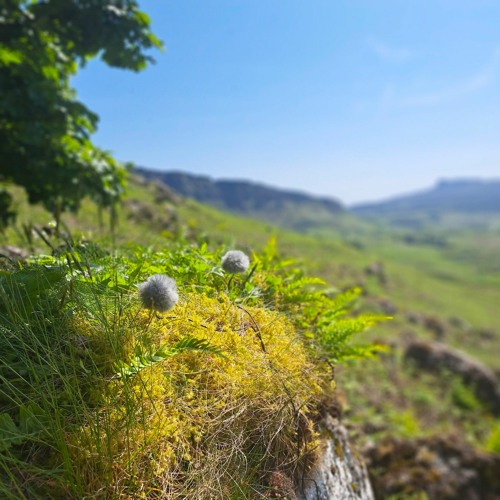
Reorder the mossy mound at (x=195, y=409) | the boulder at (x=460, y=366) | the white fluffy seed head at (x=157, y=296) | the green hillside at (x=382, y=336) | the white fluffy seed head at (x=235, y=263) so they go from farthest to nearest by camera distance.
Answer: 1. the boulder at (x=460, y=366)
2. the green hillside at (x=382, y=336)
3. the white fluffy seed head at (x=235, y=263)
4. the white fluffy seed head at (x=157, y=296)
5. the mossy mound at (x=195, y=409)

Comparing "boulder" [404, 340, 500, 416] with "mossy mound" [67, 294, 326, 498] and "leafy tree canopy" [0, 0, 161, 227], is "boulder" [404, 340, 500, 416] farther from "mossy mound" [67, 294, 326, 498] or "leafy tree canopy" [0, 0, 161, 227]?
"mossy mound" [67, 294, 326, 498]

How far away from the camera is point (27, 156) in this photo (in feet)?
24.4

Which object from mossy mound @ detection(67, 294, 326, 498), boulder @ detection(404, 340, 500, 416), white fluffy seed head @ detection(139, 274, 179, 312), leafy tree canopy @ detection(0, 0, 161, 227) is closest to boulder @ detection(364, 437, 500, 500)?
mossy mound @ detection(67, 294, 326, 498)

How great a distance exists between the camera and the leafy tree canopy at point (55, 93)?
23.3 ft

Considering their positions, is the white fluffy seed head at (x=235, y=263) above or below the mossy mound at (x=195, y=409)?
above

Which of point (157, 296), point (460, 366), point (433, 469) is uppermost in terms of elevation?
point (157, 296)

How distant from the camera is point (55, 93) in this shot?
Result: 6973 mm

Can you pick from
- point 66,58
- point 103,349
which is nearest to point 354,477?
point 103,349

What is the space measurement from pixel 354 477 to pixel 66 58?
9048 millimetres

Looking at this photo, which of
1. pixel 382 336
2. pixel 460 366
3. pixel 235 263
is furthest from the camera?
pixel 382 336

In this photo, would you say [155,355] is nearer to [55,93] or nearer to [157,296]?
[157,296]

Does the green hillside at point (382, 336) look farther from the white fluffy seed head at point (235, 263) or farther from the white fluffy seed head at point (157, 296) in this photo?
the white fluffy seed head at point (157, 296)

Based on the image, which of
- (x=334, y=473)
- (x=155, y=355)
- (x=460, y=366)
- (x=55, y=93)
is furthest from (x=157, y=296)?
(x=460, y=366)

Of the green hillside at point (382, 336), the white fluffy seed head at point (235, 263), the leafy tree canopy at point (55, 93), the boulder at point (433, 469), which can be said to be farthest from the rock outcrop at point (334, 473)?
the leafy tree canopy at point (55, 93)
